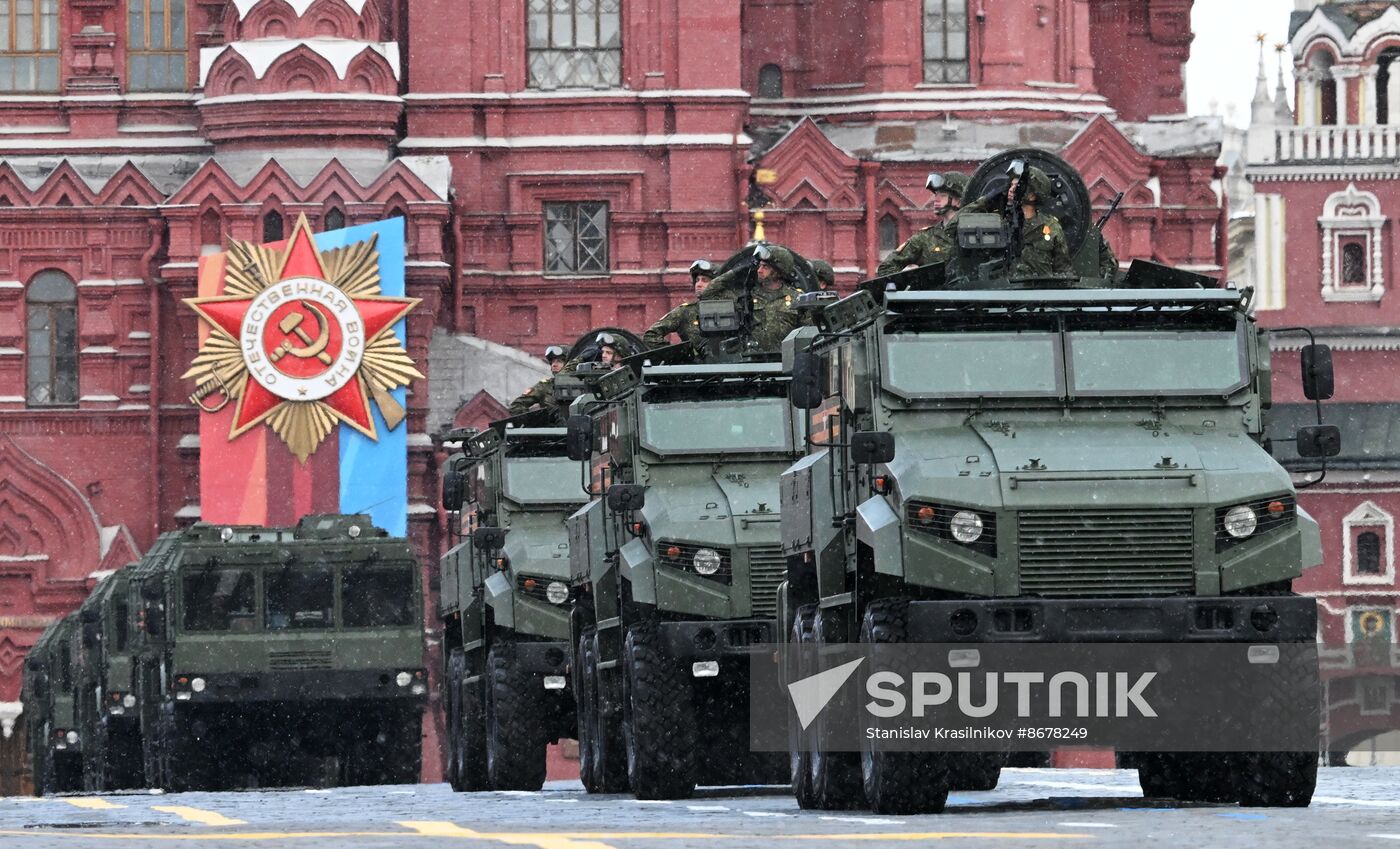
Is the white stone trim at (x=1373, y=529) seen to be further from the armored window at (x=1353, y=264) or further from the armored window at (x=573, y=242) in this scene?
the armored window at (x=573, y=242)

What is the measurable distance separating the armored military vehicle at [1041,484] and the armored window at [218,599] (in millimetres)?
14377

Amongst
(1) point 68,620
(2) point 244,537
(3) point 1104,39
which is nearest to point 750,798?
(2) point 244,537

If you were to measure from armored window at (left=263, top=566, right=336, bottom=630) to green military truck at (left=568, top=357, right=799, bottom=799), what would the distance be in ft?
30.3

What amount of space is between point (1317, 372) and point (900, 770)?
9.14ft

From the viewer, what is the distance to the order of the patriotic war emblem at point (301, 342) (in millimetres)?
48125

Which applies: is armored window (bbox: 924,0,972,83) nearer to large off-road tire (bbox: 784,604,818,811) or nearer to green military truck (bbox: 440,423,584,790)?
green military truck (bbox: 440,423,584,790)

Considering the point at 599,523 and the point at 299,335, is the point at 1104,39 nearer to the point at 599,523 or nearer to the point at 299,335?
the point at 299,335

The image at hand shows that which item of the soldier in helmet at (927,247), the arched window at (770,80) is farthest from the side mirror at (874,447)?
the arched window at (770,80)

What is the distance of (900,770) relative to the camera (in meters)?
16.9

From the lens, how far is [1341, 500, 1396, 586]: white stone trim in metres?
81.2

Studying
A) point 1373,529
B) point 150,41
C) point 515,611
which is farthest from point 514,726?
point 1373,529

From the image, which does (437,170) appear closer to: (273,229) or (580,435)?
(273,229)

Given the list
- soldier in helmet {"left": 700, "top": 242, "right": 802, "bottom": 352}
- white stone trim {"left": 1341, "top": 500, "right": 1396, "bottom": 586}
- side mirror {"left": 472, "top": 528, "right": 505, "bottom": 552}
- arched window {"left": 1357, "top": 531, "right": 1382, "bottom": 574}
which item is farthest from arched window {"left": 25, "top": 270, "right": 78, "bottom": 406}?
arched window {"left": 1357, "top": 531, "right": 1382, "bottom": 574}

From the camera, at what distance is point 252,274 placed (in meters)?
48.1
